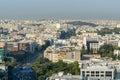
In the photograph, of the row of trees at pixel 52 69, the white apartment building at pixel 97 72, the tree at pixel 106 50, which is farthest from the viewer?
the tree at pixel 106 50

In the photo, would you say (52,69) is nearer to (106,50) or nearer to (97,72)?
(97,72)

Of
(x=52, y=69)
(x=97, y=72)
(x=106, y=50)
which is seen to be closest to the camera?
(x=97, y=72)

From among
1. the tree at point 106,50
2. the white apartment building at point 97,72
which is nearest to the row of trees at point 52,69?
the white apartment building at point 97,72

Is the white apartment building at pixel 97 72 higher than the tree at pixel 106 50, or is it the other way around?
the white apartment building at pixel 97 72

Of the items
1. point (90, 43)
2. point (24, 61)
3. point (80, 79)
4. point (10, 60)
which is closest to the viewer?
point (80, 79)

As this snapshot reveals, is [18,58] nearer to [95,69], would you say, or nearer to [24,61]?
[24,61]

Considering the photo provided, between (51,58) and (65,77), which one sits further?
(51,58)

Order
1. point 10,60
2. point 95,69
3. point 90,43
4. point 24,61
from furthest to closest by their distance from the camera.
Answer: point 90,43
point 24,61
point 10,60
point 95,69

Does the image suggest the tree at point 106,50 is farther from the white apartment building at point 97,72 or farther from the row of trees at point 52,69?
the white apartment building at point 97,72

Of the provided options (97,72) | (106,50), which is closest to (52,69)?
(97,72)

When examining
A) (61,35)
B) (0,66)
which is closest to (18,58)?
(0,66)
